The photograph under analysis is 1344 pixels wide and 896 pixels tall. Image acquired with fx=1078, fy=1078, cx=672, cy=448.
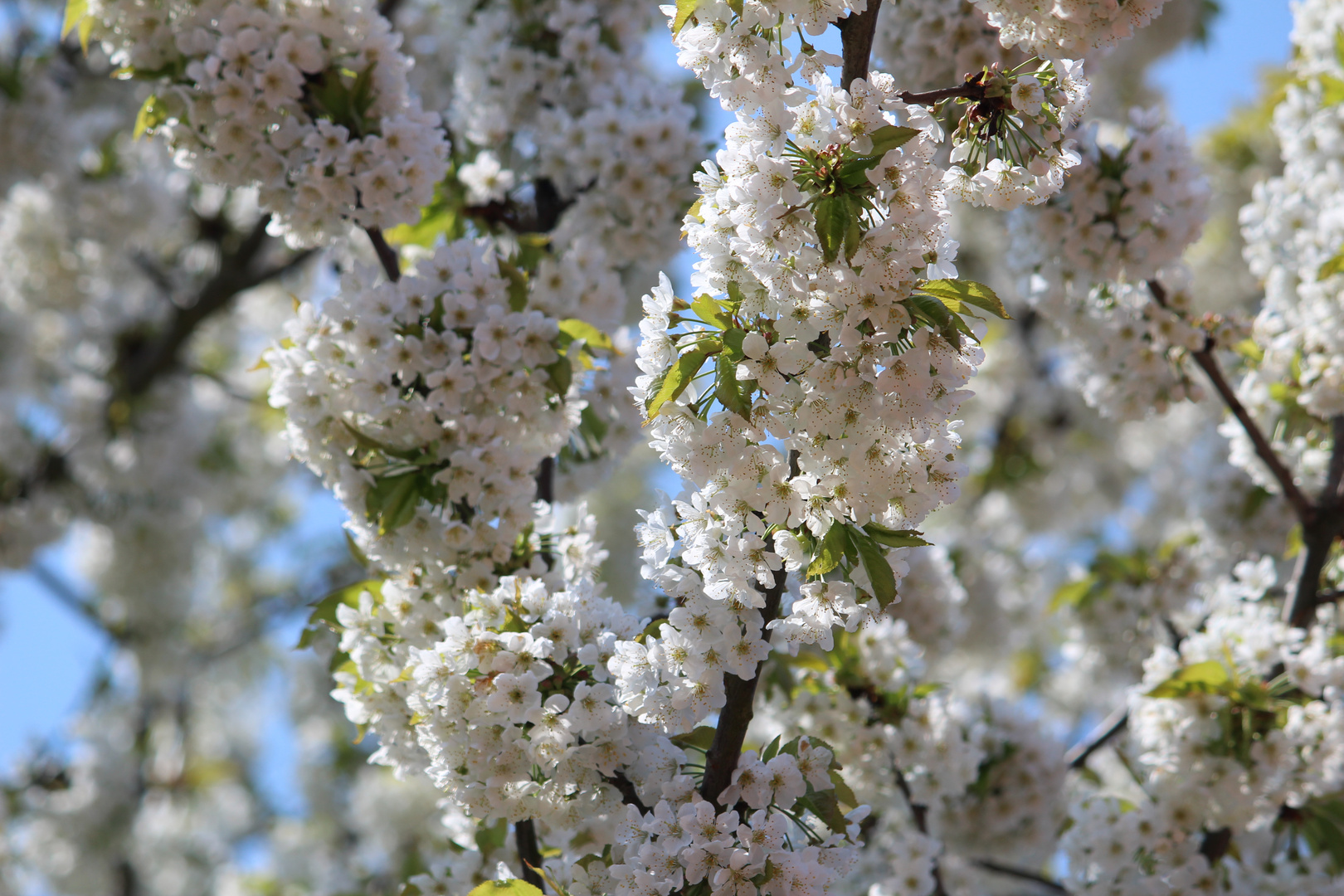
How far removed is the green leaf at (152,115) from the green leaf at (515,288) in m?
1.13

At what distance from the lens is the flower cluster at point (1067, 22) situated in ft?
7.20

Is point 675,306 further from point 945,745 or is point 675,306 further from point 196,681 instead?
point 196,681

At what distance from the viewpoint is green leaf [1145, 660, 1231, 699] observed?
3.39 m

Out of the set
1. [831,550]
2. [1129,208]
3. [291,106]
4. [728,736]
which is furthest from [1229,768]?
[291,106]

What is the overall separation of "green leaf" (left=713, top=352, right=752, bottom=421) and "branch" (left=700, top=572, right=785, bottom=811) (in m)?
0.49

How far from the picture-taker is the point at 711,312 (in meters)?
2.09

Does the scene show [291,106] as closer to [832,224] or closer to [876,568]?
[832,224]

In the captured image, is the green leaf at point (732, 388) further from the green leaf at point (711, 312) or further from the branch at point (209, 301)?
the branch at point (209, 301)

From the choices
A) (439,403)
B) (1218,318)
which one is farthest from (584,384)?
(1218,318)

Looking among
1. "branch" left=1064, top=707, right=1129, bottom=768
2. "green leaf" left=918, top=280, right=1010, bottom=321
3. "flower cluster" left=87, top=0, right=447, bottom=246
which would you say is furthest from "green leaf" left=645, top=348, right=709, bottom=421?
"branch" left=1064, top=707, right=1129, bottom=768

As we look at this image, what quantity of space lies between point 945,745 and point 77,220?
294 inches

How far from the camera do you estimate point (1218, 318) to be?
12.8ft

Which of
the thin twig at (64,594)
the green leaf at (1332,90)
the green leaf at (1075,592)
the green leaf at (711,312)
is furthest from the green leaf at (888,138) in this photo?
the thin twig at (64,594)

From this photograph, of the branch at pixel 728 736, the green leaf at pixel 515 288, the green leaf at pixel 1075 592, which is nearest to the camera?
the branch at pixel 728 736
